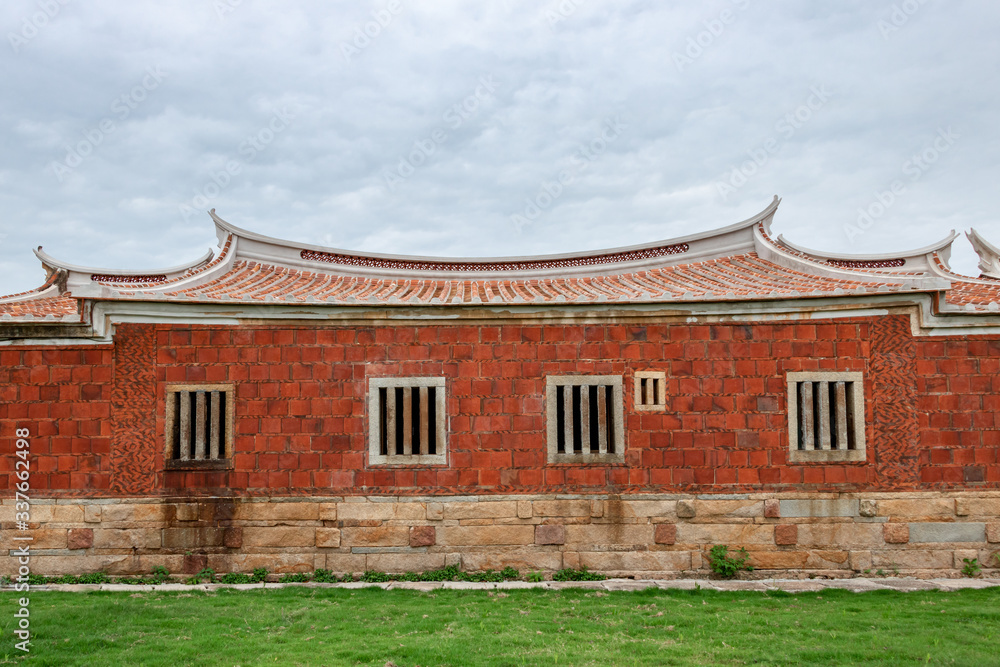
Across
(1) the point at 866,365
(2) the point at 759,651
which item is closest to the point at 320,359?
(2) the point at 759,651

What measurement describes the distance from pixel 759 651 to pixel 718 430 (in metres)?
3.52

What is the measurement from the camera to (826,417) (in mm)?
9320

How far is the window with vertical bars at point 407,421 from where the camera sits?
925 cm

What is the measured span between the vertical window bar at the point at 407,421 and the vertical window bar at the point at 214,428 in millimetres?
2381

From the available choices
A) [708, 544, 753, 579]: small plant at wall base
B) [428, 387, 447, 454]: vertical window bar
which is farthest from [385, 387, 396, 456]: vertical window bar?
[708, 544, 753, 579]: small plant at wall base

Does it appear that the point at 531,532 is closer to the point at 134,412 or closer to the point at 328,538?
the point at 328,538

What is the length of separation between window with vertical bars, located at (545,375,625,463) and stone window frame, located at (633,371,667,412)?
227mm

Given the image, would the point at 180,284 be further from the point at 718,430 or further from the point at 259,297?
the point at 718,430

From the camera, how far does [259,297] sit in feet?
31.2

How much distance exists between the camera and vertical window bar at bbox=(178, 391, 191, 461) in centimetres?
918

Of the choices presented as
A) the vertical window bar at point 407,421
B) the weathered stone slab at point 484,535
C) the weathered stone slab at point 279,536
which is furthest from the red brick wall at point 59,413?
the weathered stone slab at point 484,535

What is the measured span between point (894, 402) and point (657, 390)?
120 inches

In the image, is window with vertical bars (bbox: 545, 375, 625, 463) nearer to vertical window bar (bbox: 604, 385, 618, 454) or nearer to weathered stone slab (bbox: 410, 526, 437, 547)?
vertical window bar (bbox: 604, 385, 618, 454)

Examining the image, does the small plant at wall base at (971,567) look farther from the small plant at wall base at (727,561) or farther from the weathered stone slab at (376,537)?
the weathered stone slab at (376,537)
